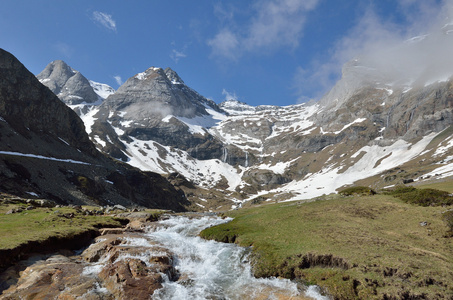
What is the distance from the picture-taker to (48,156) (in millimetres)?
96938

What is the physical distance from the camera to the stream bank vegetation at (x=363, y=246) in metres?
15.2

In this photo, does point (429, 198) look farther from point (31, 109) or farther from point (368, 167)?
point (368, 167)

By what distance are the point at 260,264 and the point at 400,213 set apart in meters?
22.8

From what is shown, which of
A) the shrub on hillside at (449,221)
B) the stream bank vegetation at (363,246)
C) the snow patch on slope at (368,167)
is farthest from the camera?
the snow patch on slope at (368,167)

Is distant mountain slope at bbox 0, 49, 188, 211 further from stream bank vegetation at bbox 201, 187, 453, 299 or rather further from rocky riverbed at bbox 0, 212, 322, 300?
stream bank vegetation at bbox 201, 187, 453, 299

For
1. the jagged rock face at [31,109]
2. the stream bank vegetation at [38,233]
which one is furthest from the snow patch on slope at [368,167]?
the stream bank vegetation at [38,233]

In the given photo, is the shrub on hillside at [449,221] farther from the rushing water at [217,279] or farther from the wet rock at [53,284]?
the wet rock at [53,284]

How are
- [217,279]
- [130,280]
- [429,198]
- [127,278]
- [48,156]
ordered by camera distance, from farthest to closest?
[48,156] < [429,198] < [217,279] < [127,278] < [130,280]

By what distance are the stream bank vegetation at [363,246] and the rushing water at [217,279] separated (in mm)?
1218

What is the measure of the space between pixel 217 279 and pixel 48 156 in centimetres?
10568

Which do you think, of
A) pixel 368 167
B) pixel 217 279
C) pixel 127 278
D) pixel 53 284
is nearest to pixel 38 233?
pixel 53 284

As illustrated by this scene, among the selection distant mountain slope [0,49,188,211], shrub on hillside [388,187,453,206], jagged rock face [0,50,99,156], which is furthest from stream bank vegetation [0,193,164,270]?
jagged rock face [0,50,99,156]

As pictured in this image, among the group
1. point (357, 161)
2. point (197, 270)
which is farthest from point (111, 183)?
point (357, 161)

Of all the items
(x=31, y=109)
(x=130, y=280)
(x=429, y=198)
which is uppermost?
(x=31, y=109)
